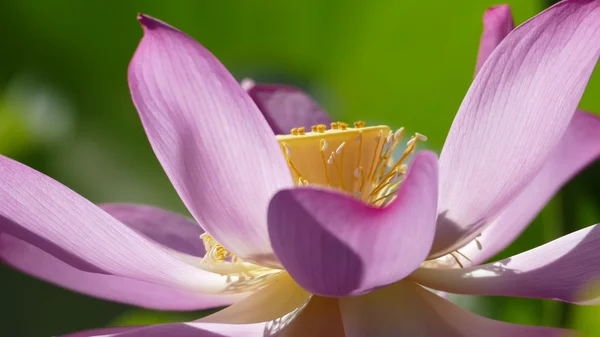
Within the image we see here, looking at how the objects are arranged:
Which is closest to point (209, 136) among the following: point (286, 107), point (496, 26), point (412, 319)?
point (412, 319)

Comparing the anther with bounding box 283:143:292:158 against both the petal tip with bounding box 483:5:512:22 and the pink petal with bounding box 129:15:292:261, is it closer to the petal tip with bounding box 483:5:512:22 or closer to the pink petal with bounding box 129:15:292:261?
the pink petal with bounding box 129:15:292:261

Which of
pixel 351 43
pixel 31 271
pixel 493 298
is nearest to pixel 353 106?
pixel 351 43

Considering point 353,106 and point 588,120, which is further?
point 353,106

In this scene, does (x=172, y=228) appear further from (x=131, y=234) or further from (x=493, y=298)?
(x=493, y=298)

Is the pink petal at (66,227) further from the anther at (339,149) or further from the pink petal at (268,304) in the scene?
the anther at (339,149)

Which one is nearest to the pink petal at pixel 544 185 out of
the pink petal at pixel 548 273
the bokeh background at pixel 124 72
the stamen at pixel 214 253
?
the pink petal at pixel 548 273

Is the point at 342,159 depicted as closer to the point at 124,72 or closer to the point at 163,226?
the point at 163,226
